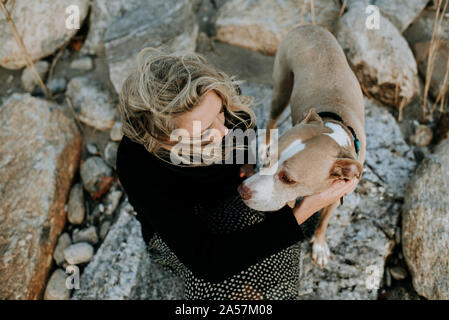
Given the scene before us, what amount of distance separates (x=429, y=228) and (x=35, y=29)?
15.4 feet

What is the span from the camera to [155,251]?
2969 millimetres

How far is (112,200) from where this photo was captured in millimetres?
3578

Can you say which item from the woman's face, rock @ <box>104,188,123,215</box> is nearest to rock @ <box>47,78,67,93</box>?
rock @ <box>104,188,123,215</box>

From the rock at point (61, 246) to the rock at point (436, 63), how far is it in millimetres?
4421

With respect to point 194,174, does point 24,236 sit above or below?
below

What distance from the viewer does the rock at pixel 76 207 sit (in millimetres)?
3500

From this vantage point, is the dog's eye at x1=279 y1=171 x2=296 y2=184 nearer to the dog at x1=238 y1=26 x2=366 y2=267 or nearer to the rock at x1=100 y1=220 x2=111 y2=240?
the dog at x1=238 y1=26 x2=366 y2=267

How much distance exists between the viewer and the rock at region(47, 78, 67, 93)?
13.3ft

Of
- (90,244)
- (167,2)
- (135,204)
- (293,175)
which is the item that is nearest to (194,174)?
(135,204)

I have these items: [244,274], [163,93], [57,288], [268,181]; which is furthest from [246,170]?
[57,288]

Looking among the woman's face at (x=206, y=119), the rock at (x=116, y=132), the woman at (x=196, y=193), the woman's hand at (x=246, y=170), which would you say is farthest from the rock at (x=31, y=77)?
the woman's face at (x=206, y=119)

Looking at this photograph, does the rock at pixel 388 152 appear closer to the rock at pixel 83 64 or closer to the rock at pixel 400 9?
the rock at pixel 400 9
